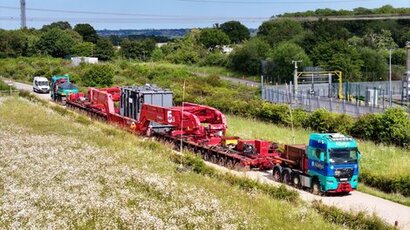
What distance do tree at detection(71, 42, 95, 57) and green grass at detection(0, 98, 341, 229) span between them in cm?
6822

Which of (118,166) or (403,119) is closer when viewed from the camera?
(118,166)

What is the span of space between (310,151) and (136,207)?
24.2 feet

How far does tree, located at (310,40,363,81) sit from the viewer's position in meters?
73.5

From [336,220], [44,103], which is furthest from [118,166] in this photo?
[44,103]

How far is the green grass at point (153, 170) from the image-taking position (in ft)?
50.3

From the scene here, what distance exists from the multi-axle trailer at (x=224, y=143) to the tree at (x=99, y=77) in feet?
83.2

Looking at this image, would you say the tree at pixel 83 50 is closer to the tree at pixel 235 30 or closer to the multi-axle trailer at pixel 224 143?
the tree at pixel 235 30

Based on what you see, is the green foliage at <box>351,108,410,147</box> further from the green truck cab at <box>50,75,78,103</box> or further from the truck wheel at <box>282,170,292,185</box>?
the green truck cab at <box>50,75,78,103</box>

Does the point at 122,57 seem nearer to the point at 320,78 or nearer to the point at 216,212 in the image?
the point at 320,78

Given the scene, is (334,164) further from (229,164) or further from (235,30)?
(235,30)

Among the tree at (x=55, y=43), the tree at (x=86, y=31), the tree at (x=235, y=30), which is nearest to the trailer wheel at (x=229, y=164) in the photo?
the tree at (x=55, y=43)

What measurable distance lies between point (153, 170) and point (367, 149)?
39.6 ft

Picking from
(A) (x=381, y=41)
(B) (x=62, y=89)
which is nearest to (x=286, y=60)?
(B) (x=62, y=89)

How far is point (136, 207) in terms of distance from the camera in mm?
16078
